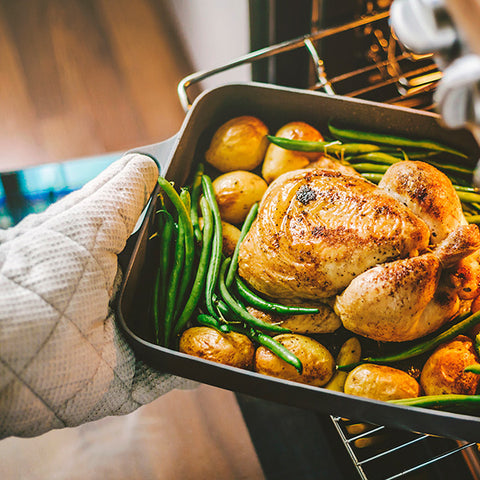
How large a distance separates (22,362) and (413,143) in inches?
46.6

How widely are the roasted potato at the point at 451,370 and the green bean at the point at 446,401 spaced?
0.09ft

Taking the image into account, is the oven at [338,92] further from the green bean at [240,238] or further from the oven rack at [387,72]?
the green bean at [240,238]

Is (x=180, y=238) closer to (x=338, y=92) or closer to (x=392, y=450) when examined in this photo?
(x=392, y=450)

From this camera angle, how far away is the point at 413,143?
1.29 m

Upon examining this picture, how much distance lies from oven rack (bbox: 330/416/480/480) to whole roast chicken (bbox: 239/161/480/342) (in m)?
0.34

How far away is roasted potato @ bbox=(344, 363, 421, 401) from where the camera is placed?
970 mm

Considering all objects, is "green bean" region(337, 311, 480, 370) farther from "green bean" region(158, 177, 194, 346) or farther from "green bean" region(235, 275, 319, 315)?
"green bean" region(158, 177, 194, 346)

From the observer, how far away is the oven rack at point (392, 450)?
3.71 ft

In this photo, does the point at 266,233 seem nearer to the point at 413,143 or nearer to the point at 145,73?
the point at 413,143

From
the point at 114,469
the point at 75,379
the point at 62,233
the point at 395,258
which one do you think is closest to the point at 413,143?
the point at 395,258

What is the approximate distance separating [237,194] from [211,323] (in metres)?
0.40

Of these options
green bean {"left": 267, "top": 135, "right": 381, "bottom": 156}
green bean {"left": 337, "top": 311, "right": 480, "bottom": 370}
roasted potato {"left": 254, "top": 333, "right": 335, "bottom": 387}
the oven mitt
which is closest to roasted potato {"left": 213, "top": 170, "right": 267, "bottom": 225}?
green bean {"left": 267, "top": 135, "right": 381, "bottom": 156}

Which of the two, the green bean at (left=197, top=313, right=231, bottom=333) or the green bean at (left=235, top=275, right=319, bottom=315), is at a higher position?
the green bean at (left=235, top=275, right=319, bottom=315)

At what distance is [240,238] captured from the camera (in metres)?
1.22
